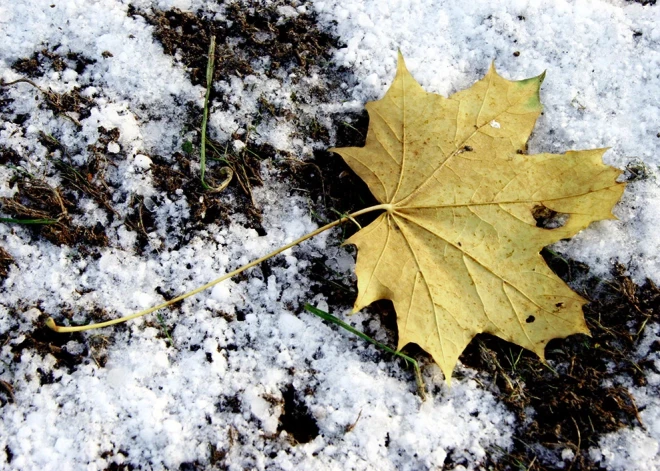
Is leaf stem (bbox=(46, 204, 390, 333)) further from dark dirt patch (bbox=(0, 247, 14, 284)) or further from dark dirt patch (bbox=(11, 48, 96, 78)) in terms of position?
dark dirt patch (bbox=(11, 48, 96, 78))

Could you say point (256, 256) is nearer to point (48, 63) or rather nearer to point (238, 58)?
point (238, 58)

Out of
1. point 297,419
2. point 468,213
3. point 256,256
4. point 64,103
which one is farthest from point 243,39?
point 297,419

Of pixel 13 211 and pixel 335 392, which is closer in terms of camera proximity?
pixel 335 392

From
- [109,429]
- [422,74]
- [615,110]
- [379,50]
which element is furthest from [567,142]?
[109,429]

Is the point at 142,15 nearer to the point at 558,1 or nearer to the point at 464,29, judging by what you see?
the point at 464,29

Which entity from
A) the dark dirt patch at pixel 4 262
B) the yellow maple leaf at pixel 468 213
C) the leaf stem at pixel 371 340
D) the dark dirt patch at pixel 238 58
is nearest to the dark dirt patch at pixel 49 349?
the dark dirt patch at pixel 4 262

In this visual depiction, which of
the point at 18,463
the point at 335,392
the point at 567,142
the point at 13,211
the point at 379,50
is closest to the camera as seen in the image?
the point at 18,463
